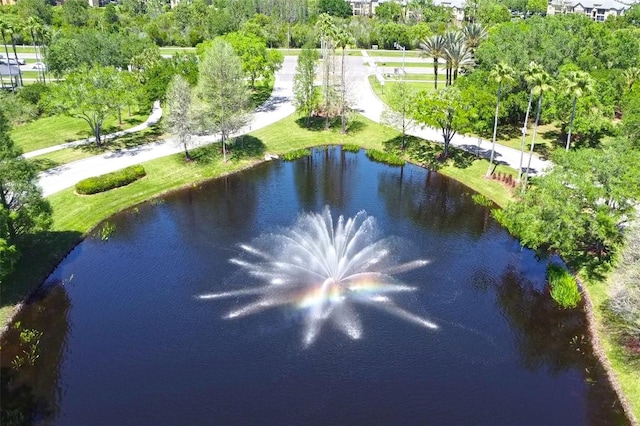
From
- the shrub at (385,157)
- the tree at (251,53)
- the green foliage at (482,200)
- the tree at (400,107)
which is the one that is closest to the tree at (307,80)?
the tree at (251,53)

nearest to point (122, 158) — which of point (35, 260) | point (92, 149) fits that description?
point (92, 149)

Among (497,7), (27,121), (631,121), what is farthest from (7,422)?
(497,7)

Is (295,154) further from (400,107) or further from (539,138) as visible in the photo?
(539,138)

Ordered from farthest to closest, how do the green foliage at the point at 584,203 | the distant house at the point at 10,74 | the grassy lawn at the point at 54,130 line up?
the distant house at the point at 10,74
the grassy lawn at the point at 54,130
the green foliage at the point at 584,203

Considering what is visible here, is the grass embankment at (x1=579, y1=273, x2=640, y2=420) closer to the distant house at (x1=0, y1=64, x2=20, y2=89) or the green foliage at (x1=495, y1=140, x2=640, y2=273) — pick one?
the green foliage at (x1=495, y1=140, x2=640, y2=273)

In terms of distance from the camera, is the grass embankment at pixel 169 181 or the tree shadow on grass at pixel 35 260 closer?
the tree shadow on grass at pixel 35 260

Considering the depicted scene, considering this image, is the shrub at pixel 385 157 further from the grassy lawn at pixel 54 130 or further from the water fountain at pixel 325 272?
the grassy lawn at pixel 54 130

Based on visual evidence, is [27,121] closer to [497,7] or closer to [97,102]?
[97,102]
